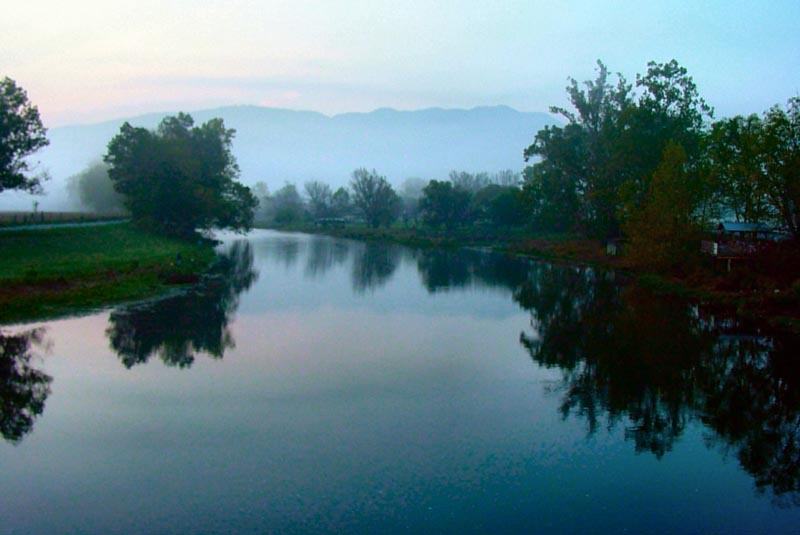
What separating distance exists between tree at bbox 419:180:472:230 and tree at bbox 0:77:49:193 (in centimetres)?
5922

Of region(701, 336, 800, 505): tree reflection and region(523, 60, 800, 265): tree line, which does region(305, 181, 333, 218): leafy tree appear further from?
region(701, 336, 800, 505): tree reflection

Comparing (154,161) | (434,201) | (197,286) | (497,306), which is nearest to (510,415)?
(497,306)

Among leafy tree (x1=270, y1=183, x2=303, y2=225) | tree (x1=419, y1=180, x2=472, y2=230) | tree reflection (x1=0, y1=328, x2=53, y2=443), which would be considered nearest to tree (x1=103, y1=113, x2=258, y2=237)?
tree (x1=419, y1=180, x2=472, y2=230)

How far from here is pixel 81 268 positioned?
36.2 metres

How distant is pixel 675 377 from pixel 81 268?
101ft

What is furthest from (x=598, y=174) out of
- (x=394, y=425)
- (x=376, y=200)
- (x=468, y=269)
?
(x=376, y=200)

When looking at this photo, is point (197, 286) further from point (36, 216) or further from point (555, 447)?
point (36, 216)

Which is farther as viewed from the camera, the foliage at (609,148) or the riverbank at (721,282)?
the foliage at (609,148)

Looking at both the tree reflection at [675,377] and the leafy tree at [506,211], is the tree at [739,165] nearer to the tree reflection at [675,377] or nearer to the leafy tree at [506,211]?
the tree reflection at [675,377]

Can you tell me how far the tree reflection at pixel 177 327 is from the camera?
21297 millimetres

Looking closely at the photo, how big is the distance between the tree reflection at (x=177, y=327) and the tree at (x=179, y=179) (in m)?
32.1

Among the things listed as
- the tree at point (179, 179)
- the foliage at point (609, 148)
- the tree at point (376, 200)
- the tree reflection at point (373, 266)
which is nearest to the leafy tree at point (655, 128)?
the foliage at point (609, 148)

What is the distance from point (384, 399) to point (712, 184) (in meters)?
36.9

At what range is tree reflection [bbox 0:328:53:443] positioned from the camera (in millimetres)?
14544
